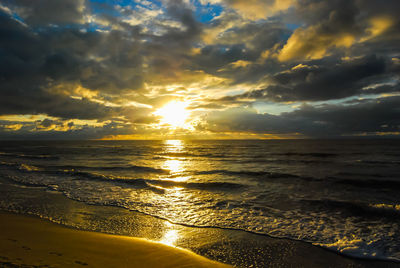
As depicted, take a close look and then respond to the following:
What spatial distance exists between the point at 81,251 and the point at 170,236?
99.6 inches

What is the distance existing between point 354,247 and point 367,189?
37.0 feet

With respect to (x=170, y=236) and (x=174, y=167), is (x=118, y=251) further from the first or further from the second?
(x=174, y=167)

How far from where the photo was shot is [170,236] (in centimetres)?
658

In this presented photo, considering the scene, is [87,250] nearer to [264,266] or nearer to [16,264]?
[16,264]

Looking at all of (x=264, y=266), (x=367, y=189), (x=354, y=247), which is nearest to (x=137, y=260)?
(x=264, y=266)

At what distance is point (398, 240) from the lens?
6.53m

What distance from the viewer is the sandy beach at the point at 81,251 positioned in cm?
455

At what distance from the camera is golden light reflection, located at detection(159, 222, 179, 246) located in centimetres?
607

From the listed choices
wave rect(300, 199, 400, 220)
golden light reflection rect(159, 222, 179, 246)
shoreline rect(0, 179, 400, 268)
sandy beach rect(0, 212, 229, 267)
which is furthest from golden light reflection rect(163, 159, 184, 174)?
sandy beach rect(0, 212, 229, 267)

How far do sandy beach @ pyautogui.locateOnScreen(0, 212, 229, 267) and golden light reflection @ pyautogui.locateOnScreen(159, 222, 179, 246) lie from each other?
0.34 meters

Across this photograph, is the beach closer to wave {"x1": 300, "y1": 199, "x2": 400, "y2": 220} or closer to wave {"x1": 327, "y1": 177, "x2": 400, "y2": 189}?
wave {"x1": 300, "y1": 199, "x2": 400, "y2": 220}

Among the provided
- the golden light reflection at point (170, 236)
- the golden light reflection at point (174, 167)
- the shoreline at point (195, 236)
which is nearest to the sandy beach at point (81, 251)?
the golden light reflection at point (170, 236)

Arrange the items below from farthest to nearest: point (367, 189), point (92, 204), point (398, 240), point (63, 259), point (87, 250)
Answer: point (367, 189) < point (92, 204) < point (398, 240) < point (87, 250) < point (63, 259)


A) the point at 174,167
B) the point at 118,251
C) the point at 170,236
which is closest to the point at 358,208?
the point at 170,236
